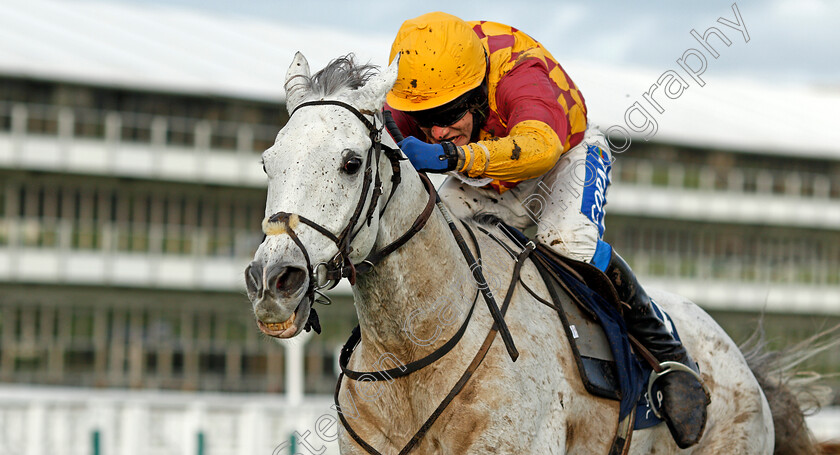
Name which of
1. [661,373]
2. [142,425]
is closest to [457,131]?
[661,373]

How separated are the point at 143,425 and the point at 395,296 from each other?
8.53m

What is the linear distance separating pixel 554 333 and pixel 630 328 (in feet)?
2.33

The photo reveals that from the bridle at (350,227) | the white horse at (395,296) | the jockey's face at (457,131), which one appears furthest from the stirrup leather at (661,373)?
the bridle at (350,227)

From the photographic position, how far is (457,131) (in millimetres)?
5012

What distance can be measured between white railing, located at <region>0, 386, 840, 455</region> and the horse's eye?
802 centimetres

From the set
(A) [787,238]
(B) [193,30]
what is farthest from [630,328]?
(A) [787,238]

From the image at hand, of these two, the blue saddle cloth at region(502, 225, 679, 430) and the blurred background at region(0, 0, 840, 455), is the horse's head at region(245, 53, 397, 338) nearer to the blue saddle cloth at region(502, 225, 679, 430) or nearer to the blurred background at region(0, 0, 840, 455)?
the blue saddle cloth at region(502, 225, 679, 430)

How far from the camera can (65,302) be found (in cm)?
3694

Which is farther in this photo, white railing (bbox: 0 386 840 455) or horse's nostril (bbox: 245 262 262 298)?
white railing (bbox: 0 386 840 455)

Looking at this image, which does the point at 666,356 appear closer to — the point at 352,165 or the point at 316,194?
the point at 352,165

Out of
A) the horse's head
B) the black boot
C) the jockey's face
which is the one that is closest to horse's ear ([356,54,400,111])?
the horse's head

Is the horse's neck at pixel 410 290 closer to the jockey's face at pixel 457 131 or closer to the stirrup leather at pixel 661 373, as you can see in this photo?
the jockey's face at pixel 457 131

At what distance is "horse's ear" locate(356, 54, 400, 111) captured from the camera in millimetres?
3936

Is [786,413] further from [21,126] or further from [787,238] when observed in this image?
[787,238]
